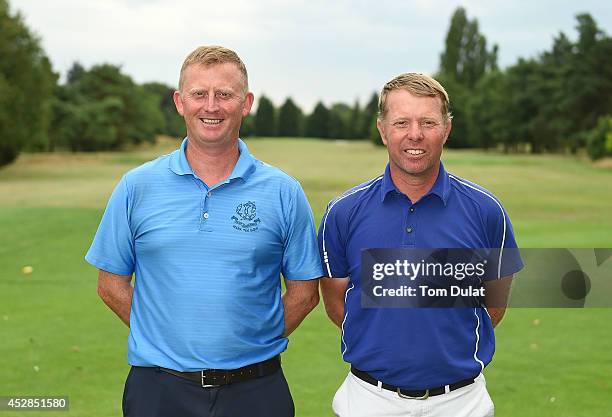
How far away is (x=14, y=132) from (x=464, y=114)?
7072 cm

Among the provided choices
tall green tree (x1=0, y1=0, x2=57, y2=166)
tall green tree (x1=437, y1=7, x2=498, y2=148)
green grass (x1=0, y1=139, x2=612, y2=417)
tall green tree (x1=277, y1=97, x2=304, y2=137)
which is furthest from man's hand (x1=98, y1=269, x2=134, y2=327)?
tall green tree (x1=277, y1=97, x2=304, y2=137)

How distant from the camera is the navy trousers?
12.7 feet

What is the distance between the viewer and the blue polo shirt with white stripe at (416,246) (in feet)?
12.4

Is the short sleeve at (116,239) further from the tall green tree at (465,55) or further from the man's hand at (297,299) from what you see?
the tall green tree at (465,55)

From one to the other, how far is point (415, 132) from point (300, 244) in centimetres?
84

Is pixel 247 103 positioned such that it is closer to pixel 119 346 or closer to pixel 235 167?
pixel 235 167

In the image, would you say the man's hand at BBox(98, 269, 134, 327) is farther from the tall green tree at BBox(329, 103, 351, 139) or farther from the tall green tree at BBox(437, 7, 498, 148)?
the tall green tree at BBox(329, 103, 351, 139)

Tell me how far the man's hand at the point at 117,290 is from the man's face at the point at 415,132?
1.61 m

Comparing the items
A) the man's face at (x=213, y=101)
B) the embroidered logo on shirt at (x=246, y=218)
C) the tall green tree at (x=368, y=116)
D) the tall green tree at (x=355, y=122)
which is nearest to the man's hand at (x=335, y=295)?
the embroidered logo on shirt at (x=246, y=218)

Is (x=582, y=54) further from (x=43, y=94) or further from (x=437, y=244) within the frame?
(x=437, y=244)

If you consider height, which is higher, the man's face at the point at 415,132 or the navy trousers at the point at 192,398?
the man's face at the point at 415,132

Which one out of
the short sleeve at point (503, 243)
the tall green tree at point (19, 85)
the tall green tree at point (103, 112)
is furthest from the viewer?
the tall green tree at point (103, 112)

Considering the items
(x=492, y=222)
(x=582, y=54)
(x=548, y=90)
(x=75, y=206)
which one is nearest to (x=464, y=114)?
(x=548, y=90)

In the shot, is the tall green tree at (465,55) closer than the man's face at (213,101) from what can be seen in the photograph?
No
